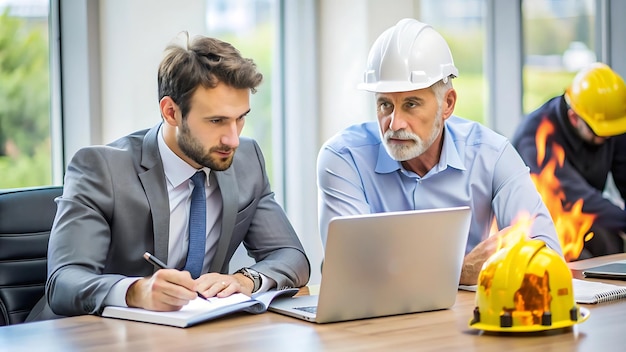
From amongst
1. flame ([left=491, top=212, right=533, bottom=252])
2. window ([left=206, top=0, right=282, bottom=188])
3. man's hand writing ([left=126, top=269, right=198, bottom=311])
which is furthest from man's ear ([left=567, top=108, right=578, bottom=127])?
man's hand writing ([left=126, top=269, right=198, bottom=311])

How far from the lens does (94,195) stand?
2.65m

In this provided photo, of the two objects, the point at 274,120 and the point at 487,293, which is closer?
the point at 487,293

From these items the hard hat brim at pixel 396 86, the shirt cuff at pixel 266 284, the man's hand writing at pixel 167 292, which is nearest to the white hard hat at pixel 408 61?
the hard hat brim at pixel 396 86

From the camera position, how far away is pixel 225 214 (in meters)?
2.83

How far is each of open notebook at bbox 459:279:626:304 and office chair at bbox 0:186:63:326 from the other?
1.29 meters

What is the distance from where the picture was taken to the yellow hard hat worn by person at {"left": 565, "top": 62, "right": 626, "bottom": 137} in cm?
498

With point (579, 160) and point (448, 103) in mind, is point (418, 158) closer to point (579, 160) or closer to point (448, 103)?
point (448, 103)

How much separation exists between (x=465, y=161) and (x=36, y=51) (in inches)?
80.7

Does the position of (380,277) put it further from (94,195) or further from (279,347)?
(94,195)

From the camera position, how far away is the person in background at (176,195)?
2.59m

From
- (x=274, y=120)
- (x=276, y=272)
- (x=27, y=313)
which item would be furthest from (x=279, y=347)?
(x=274, y=120)

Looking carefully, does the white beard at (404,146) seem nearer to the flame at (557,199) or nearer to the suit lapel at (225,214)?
the suit lapel at (225,214)

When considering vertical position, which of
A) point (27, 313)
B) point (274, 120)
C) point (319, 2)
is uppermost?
point (319, 2)

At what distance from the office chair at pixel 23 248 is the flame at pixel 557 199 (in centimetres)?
269
